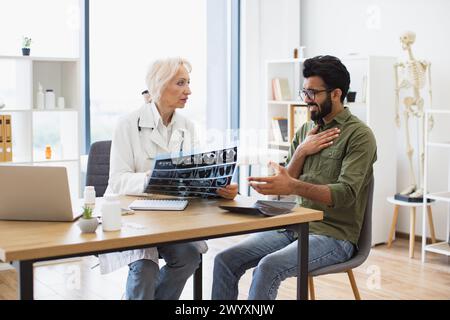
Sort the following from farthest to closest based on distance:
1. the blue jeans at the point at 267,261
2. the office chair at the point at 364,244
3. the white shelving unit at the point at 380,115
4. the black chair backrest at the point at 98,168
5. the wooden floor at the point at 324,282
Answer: the white shelving unit at the point at 380,115, the wooden floor at the point at 324,282, the black chair backrest at the point at 98,168, the office chair at the point at 364,244, the blue jeans at the point at 267,261

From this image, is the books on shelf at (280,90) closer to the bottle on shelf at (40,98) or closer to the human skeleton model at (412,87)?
the human skeleton model at (412,87)

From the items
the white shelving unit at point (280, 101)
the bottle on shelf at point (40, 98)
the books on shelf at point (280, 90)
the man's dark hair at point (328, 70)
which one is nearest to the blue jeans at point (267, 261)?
the man's dark hair at point (328, 70)

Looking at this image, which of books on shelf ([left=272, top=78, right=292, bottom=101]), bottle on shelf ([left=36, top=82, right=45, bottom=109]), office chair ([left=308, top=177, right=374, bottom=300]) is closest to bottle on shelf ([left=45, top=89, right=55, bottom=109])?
bottle on shelf ([left=36, top=82, right=45, bottom=109])

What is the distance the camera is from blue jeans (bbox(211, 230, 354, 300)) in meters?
2.73

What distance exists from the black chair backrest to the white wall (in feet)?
7.71

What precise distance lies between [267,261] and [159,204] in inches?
19.7

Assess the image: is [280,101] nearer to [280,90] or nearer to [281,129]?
[280,90]

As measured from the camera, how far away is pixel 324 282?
423 cm

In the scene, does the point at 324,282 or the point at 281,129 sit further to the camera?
the point at 281,129

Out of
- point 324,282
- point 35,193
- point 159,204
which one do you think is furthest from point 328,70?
point 324,282

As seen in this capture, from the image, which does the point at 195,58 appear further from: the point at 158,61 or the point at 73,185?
the point at 158,61

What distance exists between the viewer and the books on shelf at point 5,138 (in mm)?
4641

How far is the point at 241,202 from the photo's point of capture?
8.96ft

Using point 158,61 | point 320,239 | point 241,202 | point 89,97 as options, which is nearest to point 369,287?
point 320,239
